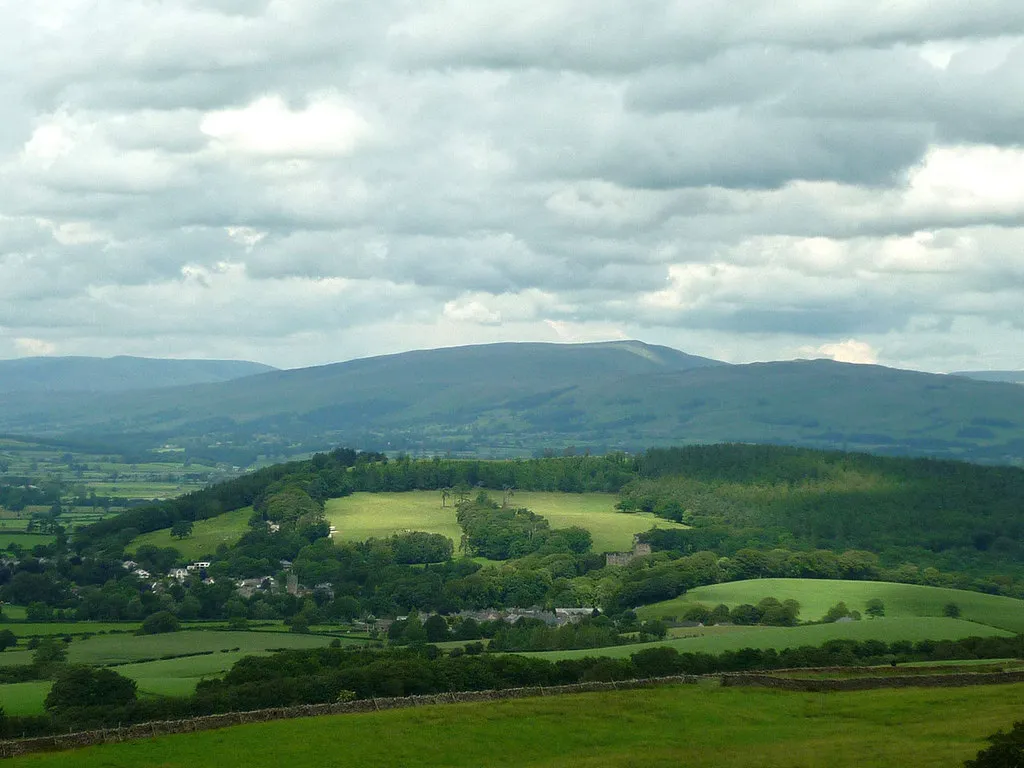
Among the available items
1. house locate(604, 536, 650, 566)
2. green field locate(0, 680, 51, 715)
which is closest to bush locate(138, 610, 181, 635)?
green field locate(0, 680, 51, 715)

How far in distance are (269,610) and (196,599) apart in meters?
8.78

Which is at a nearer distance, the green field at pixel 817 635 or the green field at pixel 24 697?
the green field at pixel 24 697

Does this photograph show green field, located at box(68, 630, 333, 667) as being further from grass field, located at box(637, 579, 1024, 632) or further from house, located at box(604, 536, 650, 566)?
house, located at box(604, 536, 650, 566)

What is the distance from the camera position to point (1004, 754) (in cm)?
4669

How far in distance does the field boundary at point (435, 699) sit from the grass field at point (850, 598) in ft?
187

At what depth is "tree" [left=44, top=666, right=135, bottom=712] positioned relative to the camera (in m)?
80.6

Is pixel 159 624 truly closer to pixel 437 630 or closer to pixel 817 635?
pixel 437 630

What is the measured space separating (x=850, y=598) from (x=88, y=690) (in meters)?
90.4

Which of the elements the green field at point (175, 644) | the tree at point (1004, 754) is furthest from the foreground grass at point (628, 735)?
the green field at point (175, 644)

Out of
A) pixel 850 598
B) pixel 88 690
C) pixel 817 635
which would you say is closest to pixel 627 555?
pixel 850 598

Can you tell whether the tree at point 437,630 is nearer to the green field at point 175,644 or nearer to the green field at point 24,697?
the green field at point 175,644

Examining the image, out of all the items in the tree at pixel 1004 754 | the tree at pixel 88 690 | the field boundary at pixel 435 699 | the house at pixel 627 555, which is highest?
the tree at pixel 1004 754

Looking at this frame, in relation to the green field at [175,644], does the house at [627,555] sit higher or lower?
higher

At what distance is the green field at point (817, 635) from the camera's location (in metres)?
100
